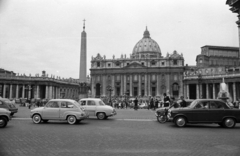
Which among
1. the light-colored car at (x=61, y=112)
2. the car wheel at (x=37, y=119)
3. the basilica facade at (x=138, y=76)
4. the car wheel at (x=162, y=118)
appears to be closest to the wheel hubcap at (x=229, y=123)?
the car wheel at (x=162, y=118)

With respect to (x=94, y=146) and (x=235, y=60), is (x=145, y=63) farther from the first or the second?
(x=94, y=146)

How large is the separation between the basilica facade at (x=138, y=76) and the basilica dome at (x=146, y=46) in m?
19.9

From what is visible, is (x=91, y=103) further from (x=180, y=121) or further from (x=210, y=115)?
(x=210, y=115)

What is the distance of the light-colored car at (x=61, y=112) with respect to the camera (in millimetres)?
13734

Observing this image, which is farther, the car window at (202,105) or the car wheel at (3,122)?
the car window at (202,105)

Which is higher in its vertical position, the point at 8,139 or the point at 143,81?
the point at 143,81

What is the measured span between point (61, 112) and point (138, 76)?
242ft

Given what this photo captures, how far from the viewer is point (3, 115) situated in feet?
39.0

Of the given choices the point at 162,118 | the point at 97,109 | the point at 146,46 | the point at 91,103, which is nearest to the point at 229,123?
the point at 162,118

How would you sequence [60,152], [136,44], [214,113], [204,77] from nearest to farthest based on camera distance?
[60,152] → [214,113] → [204,77] → [136,44]

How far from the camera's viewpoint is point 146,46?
108 metres

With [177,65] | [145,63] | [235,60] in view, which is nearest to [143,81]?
[145,63]

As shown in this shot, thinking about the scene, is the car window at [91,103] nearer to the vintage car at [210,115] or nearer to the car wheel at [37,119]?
the car wheel at [37,119]

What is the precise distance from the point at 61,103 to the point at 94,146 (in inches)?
260
